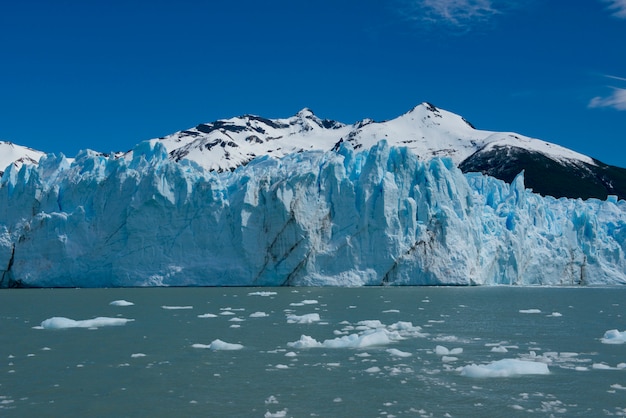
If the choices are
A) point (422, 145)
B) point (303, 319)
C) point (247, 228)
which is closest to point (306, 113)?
point (422, 145)

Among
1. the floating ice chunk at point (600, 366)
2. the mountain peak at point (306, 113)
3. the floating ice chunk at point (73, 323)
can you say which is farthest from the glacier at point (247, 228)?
the mountain peak at point (306, 113)

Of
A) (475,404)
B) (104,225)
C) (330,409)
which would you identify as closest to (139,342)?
(330,409)

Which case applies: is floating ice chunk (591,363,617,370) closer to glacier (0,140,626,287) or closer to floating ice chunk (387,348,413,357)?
floating ice chunk (387,348,413,357)

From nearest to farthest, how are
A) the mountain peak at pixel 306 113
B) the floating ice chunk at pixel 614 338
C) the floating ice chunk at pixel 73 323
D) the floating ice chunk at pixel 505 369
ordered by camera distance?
the floating ice chunk at pixel 505 369
the floating ice chunk at pixel 614 338
the floating ice chunk at pixel 73 323
the mountain peak at pixel 306 113

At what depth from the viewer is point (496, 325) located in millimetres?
16297

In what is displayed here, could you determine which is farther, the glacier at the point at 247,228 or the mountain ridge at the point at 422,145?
the mountain ridge at the point at 422,145

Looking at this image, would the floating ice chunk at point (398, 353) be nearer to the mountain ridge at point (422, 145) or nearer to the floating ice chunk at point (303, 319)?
the floating ice chunk at point (303, 319)

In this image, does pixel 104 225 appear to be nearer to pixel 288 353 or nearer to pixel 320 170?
pixel 320 170

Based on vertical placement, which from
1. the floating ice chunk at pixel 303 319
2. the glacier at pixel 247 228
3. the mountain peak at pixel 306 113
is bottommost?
the floating ice chunk at pixel 303 319

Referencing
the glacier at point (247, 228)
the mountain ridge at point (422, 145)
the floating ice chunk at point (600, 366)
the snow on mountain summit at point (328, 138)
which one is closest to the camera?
the floating ice chunk at point (600, 366)

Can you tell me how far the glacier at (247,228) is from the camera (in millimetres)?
31734

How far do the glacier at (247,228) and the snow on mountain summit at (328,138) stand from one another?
5678cm

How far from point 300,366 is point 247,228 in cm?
2145

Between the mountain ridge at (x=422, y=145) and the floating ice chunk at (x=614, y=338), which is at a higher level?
the mountain ridge at (x=422, y=145)
